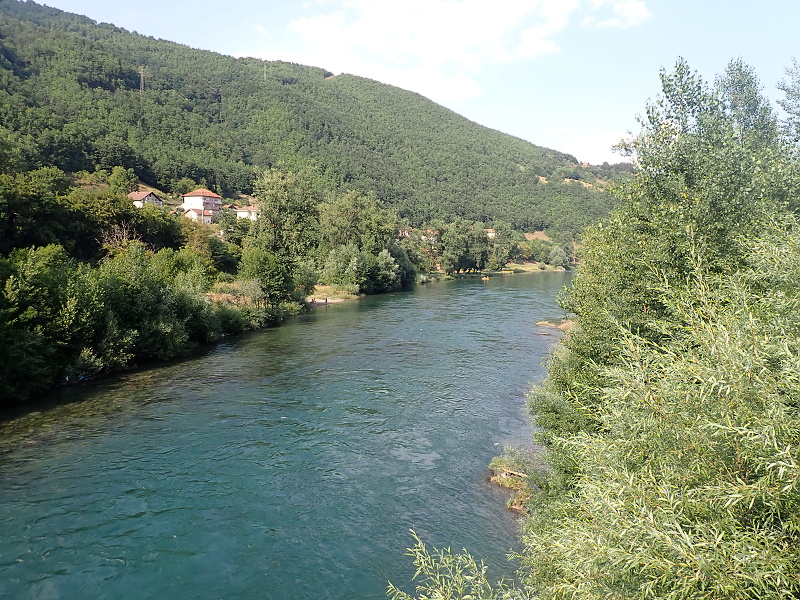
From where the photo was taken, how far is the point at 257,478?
52.6ft

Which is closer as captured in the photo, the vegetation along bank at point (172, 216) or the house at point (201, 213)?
the vegetation along bank at point (172, 216)

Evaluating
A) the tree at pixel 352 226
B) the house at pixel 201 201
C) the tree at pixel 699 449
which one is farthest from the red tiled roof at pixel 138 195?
the tree at pixel 699 449

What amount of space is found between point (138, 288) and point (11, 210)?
17.8 meters

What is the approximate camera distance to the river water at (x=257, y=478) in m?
11.7

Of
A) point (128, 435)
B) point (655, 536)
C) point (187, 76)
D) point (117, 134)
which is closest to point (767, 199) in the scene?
point (655, 536)

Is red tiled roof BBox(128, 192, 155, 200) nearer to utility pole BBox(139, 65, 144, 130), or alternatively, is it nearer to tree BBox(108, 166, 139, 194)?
tree BBox(108, 166, 139, 194)

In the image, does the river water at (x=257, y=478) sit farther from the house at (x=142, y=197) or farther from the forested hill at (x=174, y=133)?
the house at (x=142, y=197)

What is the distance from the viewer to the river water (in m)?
11.7

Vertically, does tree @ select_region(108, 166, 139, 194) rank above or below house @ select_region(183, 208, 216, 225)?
above

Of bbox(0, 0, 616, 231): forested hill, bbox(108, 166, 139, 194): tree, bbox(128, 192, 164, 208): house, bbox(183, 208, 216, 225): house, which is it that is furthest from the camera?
bbox(0, 0, 616, 231): forested hill

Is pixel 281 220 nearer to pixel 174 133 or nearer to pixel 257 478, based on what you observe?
pixel 257 478

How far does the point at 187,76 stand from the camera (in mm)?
195375

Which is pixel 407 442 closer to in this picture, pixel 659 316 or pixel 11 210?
pixel 659 316

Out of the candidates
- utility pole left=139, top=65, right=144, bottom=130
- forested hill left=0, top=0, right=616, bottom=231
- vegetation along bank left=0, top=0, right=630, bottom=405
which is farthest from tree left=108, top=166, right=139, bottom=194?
utility pole left=139, top=65, right=144, bottom=130
